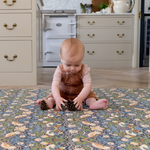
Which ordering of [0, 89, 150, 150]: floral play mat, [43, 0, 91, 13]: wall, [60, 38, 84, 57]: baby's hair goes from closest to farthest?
[0, 89, 150, 150]: floral play mat
[60, 38, 84, 57]: baby's hair
[43, 0, 91, 13]: wall

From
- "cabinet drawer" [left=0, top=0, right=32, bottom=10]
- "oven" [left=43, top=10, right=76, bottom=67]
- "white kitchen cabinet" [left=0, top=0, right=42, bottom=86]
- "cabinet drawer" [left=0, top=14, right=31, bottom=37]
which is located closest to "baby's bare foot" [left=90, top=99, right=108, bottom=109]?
"white kitchen cabinet" [left=0, top=0, right=42, bottom=86]

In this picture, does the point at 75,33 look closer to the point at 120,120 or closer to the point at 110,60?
the point at 110,60

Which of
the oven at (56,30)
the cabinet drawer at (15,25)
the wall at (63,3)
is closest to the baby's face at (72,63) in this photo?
the cabinet drawer at (15,25)

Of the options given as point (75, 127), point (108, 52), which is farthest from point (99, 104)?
point (108, 52)

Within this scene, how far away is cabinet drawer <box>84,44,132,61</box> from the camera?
355 cm

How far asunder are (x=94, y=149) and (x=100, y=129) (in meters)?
0.17

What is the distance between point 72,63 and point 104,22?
2659 millimetres

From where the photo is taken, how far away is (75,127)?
0.80 m

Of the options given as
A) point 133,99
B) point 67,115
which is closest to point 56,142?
point 67,115

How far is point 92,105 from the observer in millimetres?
1048

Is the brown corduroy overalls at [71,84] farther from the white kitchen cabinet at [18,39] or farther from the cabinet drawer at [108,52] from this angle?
the cabinet drawer at [108,52]

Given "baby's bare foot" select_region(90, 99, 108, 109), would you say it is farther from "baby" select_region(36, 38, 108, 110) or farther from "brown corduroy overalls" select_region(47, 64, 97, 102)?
"brown corduroy overalls" select_region(47, 64, 97, 102)

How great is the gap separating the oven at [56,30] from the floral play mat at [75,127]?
7.61ft

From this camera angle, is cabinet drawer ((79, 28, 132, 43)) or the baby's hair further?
cabinet drawer ((79, 28, 132, 43))
